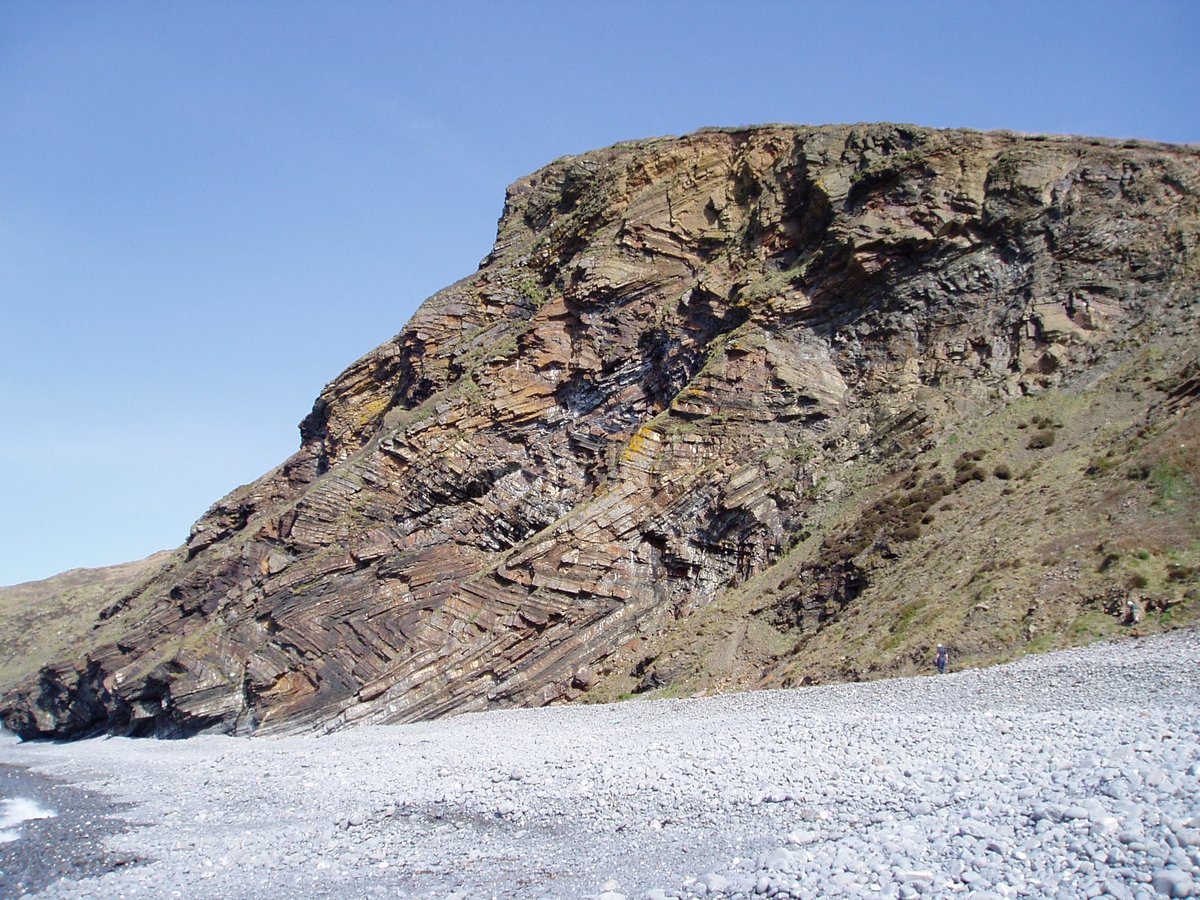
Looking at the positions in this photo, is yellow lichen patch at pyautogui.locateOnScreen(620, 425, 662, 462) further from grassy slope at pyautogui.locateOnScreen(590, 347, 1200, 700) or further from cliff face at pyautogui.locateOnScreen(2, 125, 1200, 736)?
grassy slope at pyautogui.locateOnScreen(590, 347, 1200, 700)

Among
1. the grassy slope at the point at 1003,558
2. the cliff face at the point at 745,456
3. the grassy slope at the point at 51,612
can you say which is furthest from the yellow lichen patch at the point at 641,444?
the grassy slope at the point at 51,612

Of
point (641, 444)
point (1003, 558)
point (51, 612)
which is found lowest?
point (1003, 558)

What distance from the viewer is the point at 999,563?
812 inches

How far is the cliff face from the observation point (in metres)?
23.7

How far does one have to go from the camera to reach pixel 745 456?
31.3 m

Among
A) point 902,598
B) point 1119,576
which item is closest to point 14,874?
point 902,598

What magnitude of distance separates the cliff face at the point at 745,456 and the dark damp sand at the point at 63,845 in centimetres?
831

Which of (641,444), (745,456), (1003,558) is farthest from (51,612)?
(1003,558)

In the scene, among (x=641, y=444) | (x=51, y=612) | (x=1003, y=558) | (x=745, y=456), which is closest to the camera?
(x=1003, y=558)

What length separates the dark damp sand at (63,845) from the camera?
1379 centimetres

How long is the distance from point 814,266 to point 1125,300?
10.4m

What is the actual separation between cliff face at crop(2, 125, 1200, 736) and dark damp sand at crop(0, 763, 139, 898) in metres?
8.31

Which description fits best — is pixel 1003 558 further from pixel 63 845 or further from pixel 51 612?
pixel 51 612

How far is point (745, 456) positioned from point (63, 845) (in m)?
22.1
